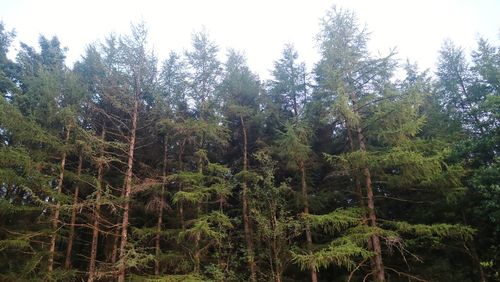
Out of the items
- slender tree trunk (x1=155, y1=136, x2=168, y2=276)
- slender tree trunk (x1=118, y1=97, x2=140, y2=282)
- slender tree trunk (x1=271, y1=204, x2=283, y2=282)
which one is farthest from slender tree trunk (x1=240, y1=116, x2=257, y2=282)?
slender tree trunk (x1=118, y1=97, x2=140, y2=282)

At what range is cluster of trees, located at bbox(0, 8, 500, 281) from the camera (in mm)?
12438

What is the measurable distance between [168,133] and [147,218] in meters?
5.19

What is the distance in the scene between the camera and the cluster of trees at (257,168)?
12438 mm

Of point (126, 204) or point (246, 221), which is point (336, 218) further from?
point (126, 204)

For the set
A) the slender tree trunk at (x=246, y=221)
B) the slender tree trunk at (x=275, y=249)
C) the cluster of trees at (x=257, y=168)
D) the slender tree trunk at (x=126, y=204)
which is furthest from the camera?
the slender tree trunk at (x=246, y=221)

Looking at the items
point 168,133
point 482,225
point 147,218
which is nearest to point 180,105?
point 168,133

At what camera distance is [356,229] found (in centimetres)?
1181

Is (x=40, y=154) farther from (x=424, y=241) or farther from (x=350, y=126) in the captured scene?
(x=424, y=241)

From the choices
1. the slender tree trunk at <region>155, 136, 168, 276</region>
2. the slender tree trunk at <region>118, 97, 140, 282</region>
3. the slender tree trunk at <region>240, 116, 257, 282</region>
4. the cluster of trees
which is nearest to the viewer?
the slender tree trunk at <region>118, 97, 140, 282</region>

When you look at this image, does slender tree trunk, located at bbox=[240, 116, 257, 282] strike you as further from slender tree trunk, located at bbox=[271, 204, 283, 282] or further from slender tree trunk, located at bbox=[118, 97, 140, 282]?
slender tree trunk, located at bbox=[118, 97, 140, 282]

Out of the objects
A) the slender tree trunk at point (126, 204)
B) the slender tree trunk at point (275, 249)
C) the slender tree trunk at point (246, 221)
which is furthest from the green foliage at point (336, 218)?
the slender tree trunk at point (126, 204)

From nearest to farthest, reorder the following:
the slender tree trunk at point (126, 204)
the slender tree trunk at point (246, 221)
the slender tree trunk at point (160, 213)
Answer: the slender tree trunk at point (126, 204), the slender tree trunk at point (246, 221), the slender tree trunk at point (160, 213)

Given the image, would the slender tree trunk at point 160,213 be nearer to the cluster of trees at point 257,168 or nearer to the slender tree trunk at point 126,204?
the cluster of trees at point 257,168

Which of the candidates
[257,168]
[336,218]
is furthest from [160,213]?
[336,218]
